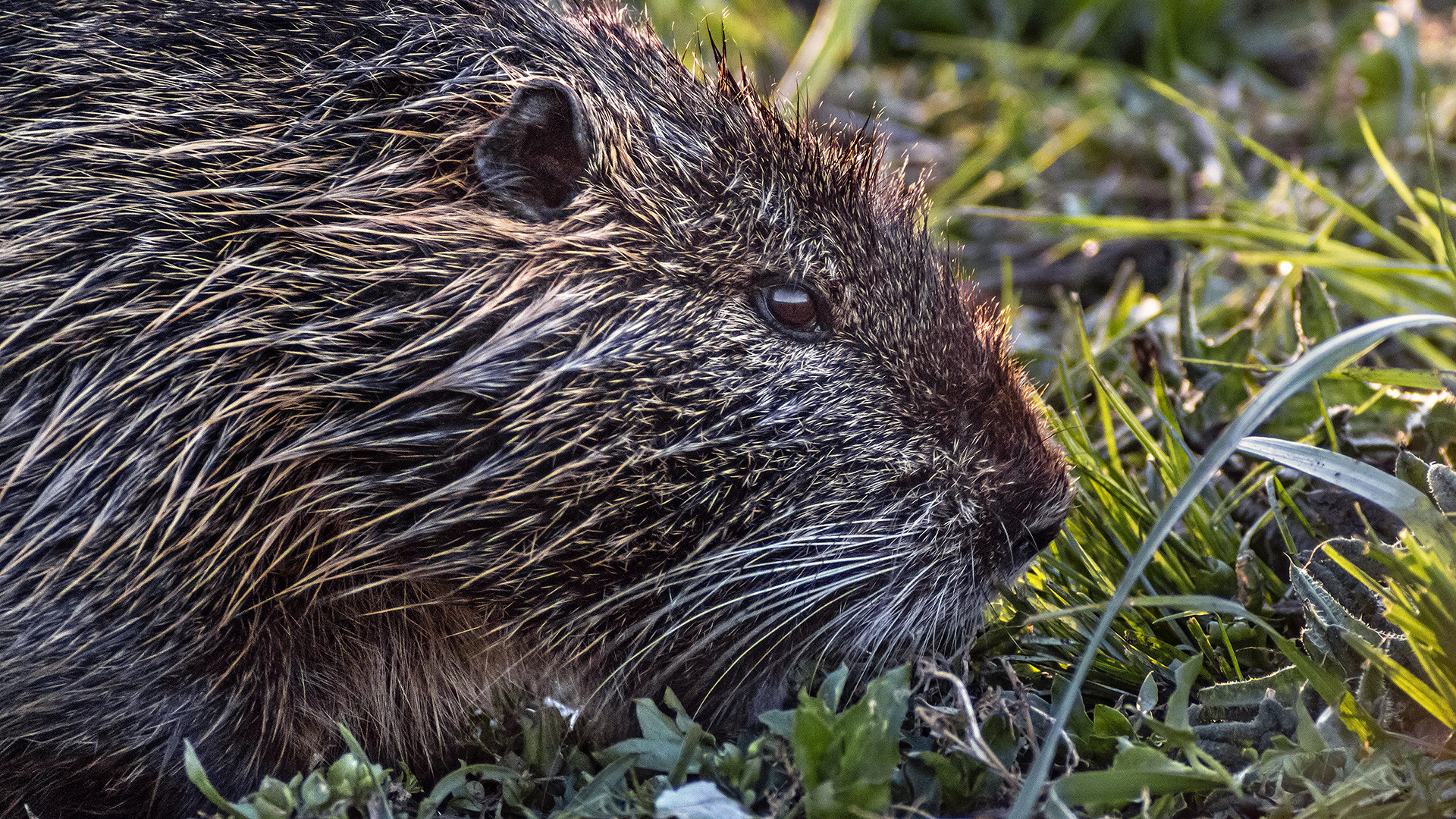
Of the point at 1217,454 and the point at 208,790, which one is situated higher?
the point at 1217,454

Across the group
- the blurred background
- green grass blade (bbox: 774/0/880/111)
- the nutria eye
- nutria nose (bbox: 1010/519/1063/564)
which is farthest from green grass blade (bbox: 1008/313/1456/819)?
green grass blade (bbox: 774/0/880/111)

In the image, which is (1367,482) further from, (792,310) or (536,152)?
(536,152)

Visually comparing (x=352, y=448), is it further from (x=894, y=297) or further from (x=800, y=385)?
(x=894, y=297)

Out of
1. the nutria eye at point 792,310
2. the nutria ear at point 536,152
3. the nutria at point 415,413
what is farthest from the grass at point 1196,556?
the nutria ear at point 536,152

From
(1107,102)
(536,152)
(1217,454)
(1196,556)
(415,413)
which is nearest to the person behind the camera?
(1217,454)

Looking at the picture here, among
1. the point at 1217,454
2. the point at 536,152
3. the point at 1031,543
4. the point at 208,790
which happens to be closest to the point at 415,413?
the point at 536,152

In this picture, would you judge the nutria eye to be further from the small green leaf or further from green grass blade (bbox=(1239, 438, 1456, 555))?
the small green leaf

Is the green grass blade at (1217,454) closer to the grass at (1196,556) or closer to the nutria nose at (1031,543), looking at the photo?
the grass at (1196,556)
